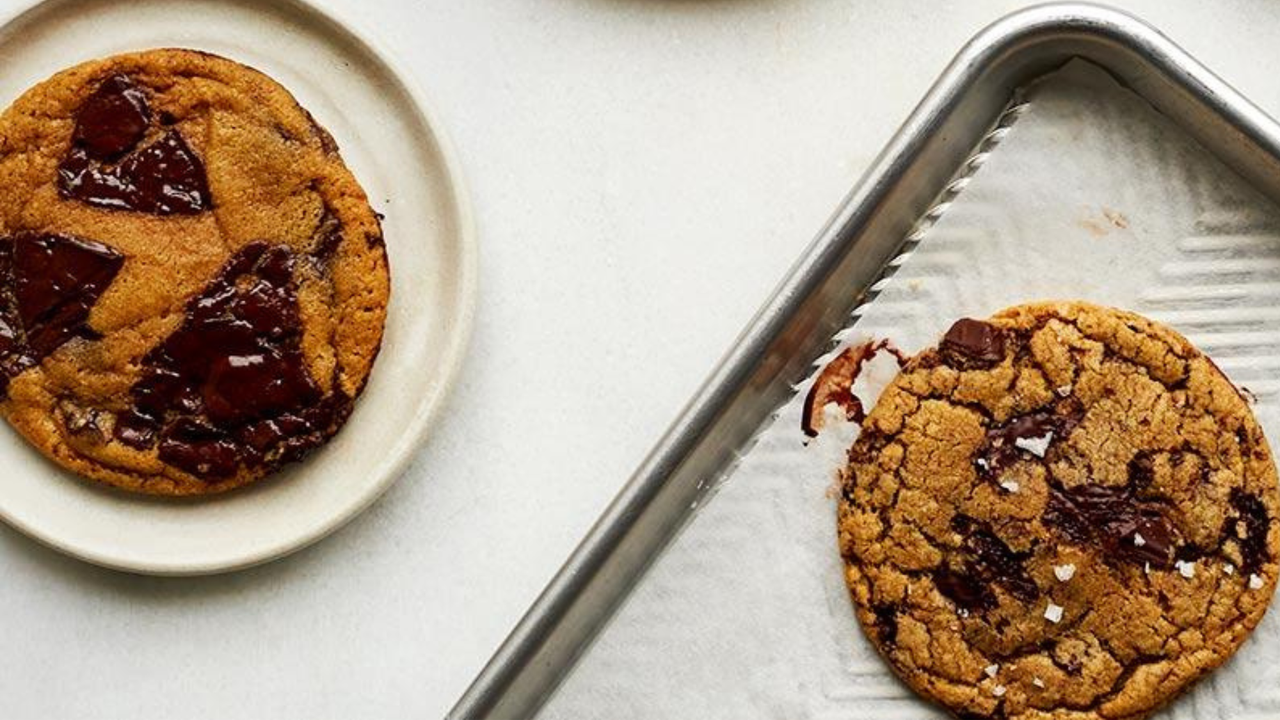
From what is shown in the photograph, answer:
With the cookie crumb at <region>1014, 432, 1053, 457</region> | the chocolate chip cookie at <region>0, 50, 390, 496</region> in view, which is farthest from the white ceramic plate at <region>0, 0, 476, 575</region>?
the cookie crumb at <region>1014, 432, 1053, 457</region>

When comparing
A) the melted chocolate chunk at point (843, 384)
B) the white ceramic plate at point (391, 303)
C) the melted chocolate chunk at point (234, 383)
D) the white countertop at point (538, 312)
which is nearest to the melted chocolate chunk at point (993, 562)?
the melted chocolate chunk at point (843, 384)

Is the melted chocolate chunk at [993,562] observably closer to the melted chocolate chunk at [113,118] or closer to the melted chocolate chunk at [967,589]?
the melted chocolate chunk at [967,589]

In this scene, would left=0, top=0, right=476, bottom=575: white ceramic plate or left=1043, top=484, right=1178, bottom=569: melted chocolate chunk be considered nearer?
left=1043, top=484, right=1178, bottom=569: melted chocolate chunk

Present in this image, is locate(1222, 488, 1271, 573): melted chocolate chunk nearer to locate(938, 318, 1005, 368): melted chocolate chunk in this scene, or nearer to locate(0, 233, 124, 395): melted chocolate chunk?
locate(938, 318, 1005, 368): melted chocolate chunk

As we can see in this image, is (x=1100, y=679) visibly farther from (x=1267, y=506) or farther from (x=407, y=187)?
(x=407, y=187)

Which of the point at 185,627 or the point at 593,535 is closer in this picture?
the point at 593,535

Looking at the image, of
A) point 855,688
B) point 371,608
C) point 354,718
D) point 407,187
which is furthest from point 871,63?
point 354,718
